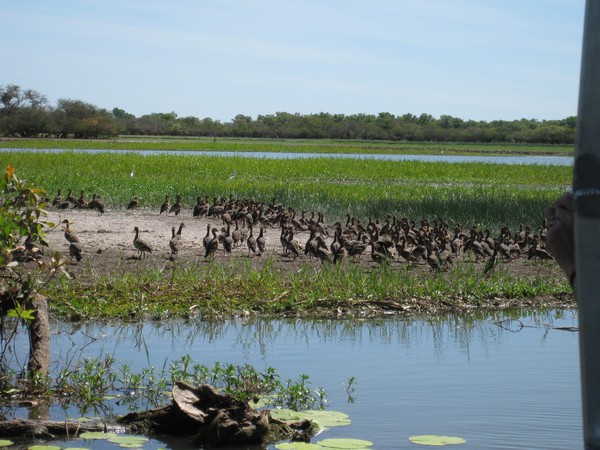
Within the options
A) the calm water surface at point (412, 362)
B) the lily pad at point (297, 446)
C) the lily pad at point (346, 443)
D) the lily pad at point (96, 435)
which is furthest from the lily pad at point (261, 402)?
the lily pad at point (96, 435)

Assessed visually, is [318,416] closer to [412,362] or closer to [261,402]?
[261,402]

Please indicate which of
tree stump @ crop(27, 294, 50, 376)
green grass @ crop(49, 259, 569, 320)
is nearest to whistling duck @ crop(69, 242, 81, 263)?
green grass @ crop(49, 259, 569, 320)

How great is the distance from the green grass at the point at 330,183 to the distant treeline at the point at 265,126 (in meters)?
48.9

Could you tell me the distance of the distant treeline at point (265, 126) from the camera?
8831 centimetres

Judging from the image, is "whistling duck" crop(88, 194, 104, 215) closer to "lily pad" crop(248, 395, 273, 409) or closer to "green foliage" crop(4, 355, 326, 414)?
"green foliage" crop(4, 355, 326, 414)

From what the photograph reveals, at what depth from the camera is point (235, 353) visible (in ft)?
29.9

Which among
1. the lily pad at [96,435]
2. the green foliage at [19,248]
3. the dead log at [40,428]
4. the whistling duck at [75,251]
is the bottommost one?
the lily pad at [96,435]

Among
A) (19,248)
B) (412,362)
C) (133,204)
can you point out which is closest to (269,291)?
(412,362)

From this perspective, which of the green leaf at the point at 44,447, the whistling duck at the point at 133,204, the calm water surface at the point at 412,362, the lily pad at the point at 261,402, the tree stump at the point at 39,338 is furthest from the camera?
the whistling duck at the point at 133,204

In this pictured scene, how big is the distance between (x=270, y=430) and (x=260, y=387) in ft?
3.27

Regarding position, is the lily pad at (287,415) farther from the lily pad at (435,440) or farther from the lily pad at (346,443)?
the lily pad at (435,440)

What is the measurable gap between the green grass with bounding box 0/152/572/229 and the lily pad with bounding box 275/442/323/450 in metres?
14.8

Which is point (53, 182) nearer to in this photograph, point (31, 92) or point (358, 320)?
point (358, 320)

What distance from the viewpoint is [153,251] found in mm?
15336
